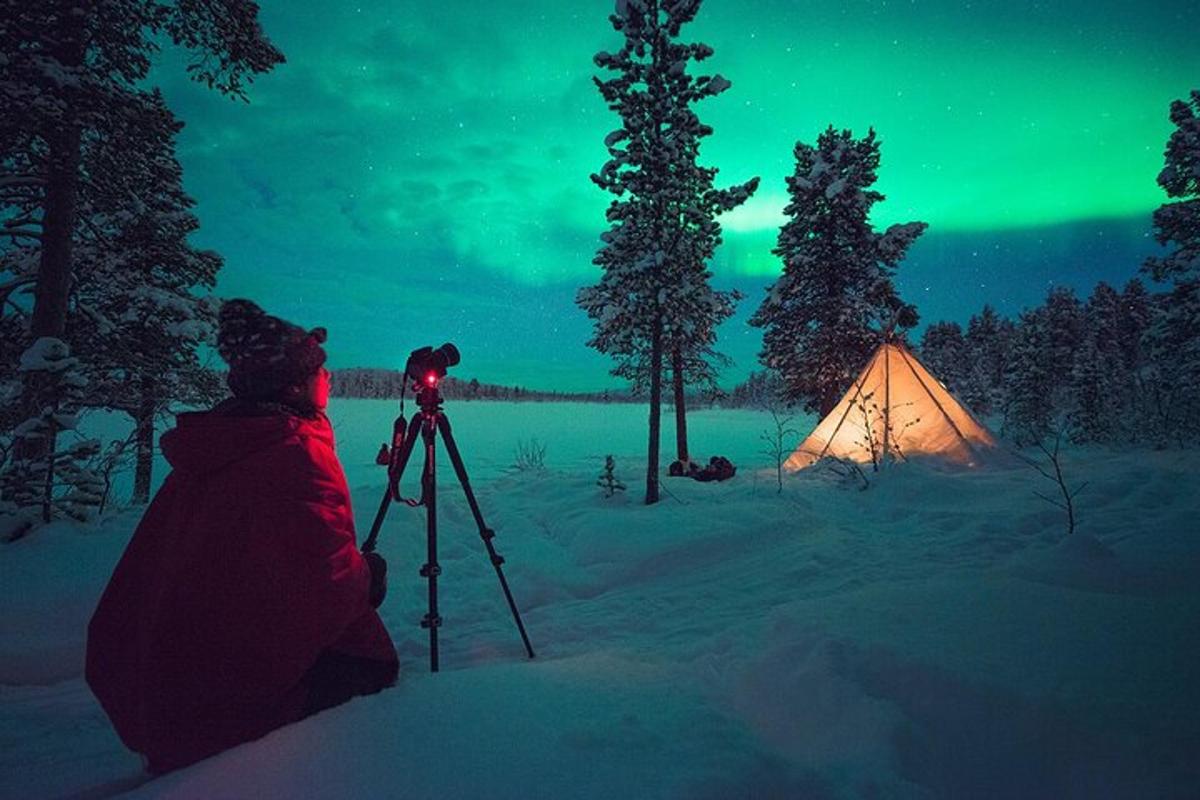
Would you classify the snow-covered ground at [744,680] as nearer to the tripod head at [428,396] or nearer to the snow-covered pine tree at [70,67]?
the tripod head at [428,396]

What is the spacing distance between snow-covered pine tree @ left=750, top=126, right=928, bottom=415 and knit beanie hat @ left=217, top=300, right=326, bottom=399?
16.7 m

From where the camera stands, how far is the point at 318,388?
282 cm

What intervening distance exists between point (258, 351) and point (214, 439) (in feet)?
1.83

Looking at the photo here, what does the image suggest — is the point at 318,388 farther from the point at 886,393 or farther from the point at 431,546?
the point at 886,393

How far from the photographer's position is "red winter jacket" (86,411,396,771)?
2023 millimetres

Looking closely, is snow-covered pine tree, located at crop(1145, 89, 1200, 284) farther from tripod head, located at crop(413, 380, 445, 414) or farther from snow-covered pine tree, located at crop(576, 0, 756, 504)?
tripod head, located at crop(413, 380, 445, 414)

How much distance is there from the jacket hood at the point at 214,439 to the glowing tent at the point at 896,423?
11900mm

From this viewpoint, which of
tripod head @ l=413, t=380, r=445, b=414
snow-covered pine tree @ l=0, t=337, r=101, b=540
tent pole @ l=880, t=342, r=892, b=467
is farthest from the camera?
tent pole @ l=880, t=342, r=892, b=467

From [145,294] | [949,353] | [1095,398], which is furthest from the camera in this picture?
[949,353]

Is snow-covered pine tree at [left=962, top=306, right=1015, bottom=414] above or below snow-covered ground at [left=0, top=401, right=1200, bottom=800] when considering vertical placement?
above

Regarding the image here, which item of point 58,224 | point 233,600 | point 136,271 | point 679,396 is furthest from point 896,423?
point 136,271

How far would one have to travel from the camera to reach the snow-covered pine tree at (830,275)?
16.4 metres

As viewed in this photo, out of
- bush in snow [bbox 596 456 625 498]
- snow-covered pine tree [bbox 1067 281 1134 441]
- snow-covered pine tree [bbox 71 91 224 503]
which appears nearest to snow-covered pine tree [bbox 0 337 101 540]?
snow-covered pine tree [bbox 71 91 224 503]

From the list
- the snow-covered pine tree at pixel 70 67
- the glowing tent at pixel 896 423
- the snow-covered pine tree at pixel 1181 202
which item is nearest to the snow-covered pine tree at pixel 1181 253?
the snow-covered pine tree at pixel 1181 202
